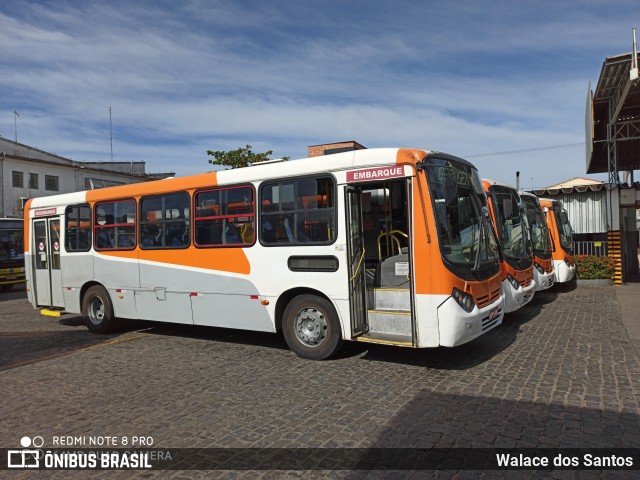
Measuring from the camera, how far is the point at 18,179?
33.8m

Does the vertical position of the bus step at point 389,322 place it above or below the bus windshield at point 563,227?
below

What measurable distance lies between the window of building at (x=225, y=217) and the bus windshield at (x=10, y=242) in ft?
56.5

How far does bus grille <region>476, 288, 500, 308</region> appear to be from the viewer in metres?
6.20

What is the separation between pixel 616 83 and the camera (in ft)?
52.5

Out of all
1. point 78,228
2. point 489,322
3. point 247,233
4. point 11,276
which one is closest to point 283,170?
point 247,233

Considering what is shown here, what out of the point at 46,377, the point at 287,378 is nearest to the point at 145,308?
the point at 46,377

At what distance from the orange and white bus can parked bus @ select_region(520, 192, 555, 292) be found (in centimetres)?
543

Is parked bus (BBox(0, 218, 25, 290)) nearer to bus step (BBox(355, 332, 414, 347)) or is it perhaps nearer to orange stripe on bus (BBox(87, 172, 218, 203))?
orange stripe on bus (BBox(87, 172, 218, 203))

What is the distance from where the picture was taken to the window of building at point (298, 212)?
664 centimetres

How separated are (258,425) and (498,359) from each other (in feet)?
12.4

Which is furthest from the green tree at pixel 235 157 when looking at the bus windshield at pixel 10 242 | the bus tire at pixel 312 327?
the bus tire at pixel 312 327

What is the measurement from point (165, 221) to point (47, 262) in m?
4.04

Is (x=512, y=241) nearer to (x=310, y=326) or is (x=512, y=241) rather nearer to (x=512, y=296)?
(x=512, y=296)

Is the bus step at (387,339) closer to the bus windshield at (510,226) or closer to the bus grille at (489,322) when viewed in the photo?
the bus grille at (489,322)
